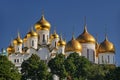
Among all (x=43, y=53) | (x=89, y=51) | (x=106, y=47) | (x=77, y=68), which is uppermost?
(x=106, y=47)

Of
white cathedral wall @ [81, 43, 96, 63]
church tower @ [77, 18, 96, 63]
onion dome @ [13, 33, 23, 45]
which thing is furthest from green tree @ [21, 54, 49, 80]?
white cathedral wall @ [81, 43, 96, 63]

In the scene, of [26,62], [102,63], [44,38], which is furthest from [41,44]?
[26,62]

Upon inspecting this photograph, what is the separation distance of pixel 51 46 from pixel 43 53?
3.29m

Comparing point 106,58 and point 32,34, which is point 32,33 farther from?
point 106,58

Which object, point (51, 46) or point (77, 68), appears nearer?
point (77, 68)

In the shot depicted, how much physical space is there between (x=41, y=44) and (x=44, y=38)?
1.10m

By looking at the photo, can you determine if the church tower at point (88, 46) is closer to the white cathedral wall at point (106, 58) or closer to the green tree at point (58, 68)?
the white cathedral wall at point (106, 58)

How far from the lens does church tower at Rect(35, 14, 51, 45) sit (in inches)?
3693

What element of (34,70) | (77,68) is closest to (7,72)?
(34,70)

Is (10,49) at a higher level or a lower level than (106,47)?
lower

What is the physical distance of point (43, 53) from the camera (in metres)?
90.4

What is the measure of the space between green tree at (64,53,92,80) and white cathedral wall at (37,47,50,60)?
8.09m

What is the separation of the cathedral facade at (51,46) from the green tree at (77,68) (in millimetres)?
7938

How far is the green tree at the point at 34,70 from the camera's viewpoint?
245 feet
